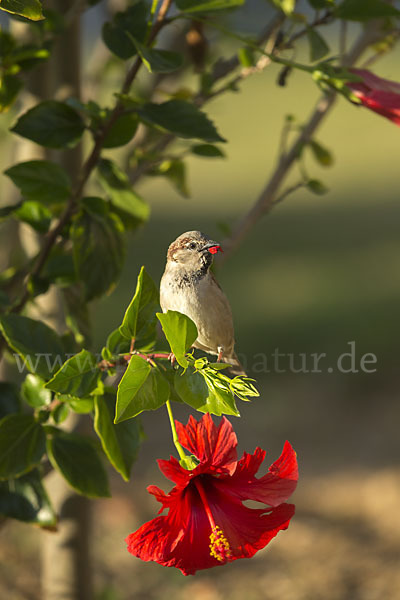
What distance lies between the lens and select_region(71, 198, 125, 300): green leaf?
0.94 meters

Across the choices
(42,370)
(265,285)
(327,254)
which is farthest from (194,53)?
(327,254)

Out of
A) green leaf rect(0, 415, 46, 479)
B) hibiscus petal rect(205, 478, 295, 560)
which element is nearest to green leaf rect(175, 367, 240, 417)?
hibiscus petal rect(205, 478, 295, 560)

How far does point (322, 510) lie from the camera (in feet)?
8.42

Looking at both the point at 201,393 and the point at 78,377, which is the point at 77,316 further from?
the point at 201,393

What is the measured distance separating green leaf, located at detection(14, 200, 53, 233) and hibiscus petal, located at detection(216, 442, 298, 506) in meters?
0.53

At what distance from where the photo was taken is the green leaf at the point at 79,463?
0.89 meters

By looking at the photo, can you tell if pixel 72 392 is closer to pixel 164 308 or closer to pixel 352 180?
pixel 164 308

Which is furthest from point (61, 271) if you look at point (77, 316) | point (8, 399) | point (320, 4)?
point (320, 4)

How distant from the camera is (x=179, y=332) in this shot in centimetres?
58

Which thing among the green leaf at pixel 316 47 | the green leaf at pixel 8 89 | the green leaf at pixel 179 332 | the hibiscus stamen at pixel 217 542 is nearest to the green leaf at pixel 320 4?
the green leaf at pixel 316 47

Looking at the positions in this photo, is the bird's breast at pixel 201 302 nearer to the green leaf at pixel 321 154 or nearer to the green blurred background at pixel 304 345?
the green blurred background at pixel 304 345

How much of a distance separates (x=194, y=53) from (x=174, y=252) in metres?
0.90

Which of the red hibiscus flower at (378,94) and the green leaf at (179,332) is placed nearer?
the green leaf at (179,332)

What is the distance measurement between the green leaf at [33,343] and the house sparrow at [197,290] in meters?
0.22
